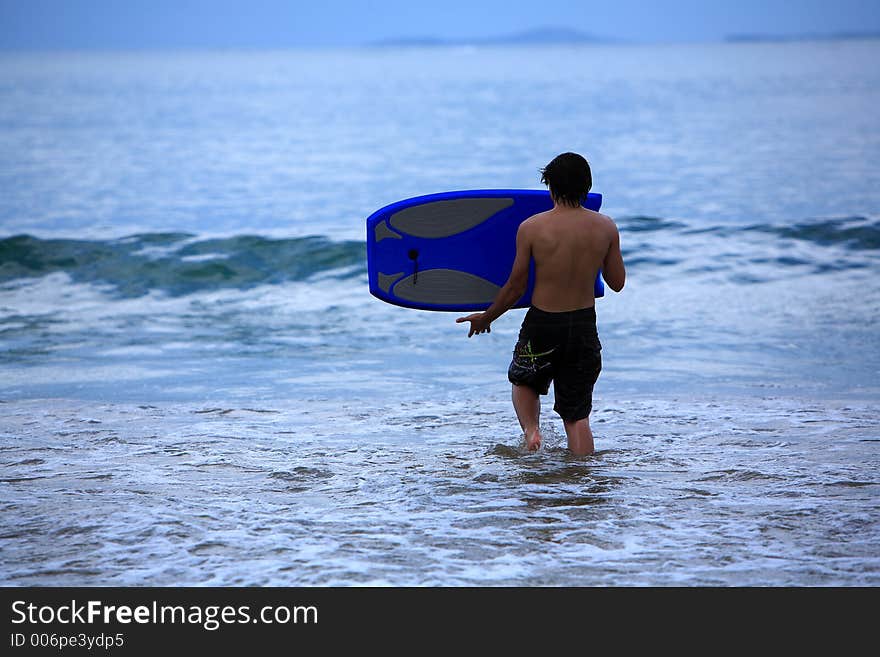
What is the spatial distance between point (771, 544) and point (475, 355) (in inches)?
203

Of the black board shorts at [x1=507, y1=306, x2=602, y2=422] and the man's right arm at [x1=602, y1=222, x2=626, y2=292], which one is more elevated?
→ the man's right arm at [x1=602, y1=222, x2=626, y2=292]

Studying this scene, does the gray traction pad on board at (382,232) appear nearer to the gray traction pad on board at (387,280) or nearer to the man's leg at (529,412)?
the gray traction pad on board at (387,280)

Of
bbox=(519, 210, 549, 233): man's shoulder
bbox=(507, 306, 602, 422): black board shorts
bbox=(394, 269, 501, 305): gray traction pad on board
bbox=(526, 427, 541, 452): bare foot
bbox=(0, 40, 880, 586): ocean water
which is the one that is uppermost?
bbox=(519, 210, 549, 233): man's shoulder

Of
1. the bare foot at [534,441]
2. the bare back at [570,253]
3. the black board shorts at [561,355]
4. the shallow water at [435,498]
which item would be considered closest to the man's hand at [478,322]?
the black board shorts at [561,355]

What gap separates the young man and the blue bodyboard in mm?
514

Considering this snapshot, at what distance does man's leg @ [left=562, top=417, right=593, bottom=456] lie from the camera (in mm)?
5801

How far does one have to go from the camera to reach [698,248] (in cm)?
1670

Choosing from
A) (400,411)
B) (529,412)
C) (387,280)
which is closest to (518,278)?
(529,412)

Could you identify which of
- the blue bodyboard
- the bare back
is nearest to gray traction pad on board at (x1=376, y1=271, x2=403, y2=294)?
the blue bodyboard

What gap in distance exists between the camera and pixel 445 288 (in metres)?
6.26

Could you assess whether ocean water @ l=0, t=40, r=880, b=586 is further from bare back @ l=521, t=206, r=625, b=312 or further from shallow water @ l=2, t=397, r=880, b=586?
bare back @ l=521, t=206, r=625, b=312

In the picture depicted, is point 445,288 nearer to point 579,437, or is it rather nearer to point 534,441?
point 534,441
